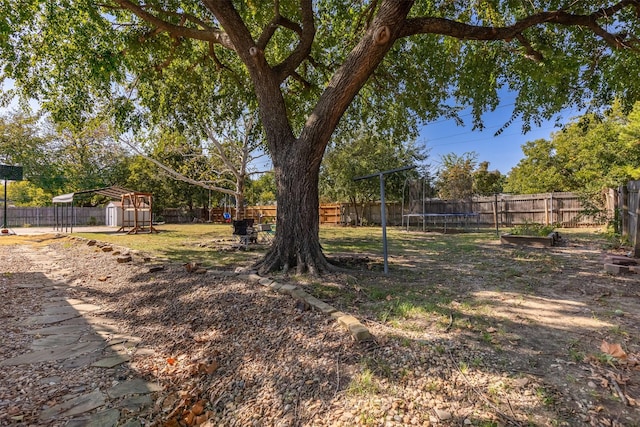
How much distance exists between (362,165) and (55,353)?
51.1 ft

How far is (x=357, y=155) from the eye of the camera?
17.5 m

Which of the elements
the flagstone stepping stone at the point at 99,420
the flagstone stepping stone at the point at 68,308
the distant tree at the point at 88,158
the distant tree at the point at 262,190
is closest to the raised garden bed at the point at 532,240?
the flagstone stepping stone at the point at 99,420

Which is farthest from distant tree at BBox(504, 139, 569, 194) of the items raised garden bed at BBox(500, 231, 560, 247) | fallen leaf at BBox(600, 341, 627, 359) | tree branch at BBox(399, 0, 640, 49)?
fallen leaf at BBox(600, 341, 627, 359)

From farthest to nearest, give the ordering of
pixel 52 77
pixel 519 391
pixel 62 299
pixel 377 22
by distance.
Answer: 1. pixel 52 77
2. pixel 62 299
3. pixel 377 22
4. pixel 519 391

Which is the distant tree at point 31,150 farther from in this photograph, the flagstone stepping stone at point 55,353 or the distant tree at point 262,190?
the flagstone stepping stone at point 55,353

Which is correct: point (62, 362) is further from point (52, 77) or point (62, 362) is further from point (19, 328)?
point (52, 77)

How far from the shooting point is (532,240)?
8.03 metres

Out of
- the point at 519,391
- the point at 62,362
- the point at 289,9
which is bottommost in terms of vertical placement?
the point at 62,362

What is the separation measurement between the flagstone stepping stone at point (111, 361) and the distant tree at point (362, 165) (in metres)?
14.9

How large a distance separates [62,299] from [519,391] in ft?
17.2

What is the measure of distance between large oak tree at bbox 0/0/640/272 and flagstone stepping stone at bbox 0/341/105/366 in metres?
2.05

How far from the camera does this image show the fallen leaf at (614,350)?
2.04 m

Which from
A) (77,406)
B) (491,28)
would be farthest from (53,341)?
(491,28)

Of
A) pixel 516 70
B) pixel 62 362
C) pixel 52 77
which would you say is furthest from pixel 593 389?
pixel 52 77
